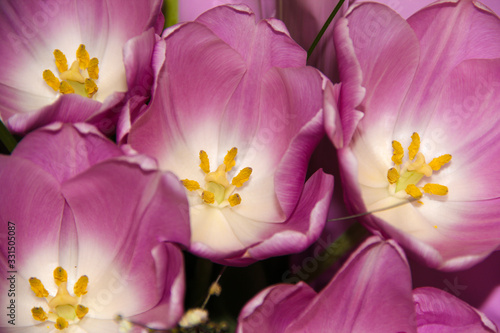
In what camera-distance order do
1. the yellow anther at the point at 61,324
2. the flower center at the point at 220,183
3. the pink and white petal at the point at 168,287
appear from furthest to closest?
1. the flower center at the point at 220,183
2. the yellow anther at the point at 61,324
3. the pink and white petal at the point at 168,287

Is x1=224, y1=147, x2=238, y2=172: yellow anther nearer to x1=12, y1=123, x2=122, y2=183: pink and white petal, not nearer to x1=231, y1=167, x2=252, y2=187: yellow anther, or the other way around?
x1=231, y1=167, x2=252, y2=187: yellow anther

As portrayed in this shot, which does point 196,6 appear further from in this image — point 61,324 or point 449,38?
point 61,324

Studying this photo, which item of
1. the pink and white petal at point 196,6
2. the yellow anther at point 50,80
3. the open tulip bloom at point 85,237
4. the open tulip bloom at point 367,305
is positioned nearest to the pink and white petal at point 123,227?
the open tulip bloom at point 85,237

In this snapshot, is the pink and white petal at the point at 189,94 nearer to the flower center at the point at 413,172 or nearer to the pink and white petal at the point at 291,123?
the pink and white petal at the point at 291,123

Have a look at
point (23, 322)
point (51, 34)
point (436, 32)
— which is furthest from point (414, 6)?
point (23, 322)

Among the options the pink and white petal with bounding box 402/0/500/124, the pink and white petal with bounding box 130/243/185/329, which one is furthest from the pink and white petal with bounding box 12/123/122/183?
the pink and white petal with bounding box 402/0/500/124

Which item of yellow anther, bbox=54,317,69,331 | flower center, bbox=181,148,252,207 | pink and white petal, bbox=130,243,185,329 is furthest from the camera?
flower center, bbox=181,148,252,207

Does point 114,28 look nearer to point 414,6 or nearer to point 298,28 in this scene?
point 298,28
